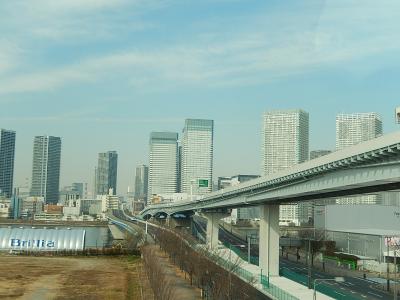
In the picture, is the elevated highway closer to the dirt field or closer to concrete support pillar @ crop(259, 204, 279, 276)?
concrete support pillar @ crop(259, 204, 279, 276)

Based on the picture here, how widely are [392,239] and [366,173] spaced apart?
106 feet

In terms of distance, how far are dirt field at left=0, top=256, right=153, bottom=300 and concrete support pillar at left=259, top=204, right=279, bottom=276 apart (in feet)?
51.5

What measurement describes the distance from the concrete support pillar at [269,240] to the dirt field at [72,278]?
1570cm

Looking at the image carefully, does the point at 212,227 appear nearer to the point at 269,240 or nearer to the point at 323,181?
the point at 269,240


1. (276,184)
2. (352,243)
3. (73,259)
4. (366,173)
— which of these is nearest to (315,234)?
(352,243)

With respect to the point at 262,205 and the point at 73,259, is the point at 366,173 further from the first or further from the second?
the point at 73,259

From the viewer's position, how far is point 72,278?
64.1 m

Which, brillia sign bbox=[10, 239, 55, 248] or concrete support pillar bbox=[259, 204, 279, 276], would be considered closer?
concrete support pillar bbox=[259, 204, 279, 276]

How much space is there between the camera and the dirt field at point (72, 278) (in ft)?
167

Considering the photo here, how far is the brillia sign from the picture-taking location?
106m

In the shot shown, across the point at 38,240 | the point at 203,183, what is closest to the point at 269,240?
the point at 38,240

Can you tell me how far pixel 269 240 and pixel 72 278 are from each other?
82.5 ft

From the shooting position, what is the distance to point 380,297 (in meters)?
53.2

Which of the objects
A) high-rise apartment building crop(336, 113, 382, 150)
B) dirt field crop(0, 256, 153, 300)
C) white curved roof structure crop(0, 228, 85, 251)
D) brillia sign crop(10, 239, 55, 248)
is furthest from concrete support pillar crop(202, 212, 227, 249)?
high-rise apartment building crop(336, 113, 382, 150)
